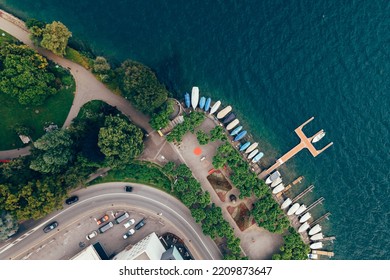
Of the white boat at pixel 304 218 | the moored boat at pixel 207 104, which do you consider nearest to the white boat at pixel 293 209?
the white boat at pixel 304 218

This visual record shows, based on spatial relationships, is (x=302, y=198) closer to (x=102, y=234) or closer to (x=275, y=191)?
(x=275, y=191)

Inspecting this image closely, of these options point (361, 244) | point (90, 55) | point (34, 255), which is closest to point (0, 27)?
point (90, 55)

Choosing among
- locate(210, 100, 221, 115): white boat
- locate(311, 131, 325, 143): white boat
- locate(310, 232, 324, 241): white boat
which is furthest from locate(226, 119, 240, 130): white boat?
locate(310, 232, 324, 241): white boat

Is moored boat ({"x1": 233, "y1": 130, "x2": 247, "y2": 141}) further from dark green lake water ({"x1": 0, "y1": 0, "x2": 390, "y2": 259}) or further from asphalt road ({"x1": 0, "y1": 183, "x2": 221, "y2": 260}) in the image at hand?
asphalt road ({"x1": 0, "y1": 183, "x2": 221, "y2": 260})

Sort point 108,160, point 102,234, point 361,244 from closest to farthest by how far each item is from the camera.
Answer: point 108,160
point 102,234
point 361,244

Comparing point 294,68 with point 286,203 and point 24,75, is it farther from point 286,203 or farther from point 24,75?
point 24,75
